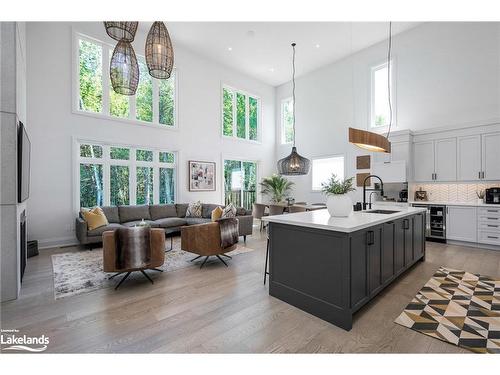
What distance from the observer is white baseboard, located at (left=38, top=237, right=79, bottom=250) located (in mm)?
5125

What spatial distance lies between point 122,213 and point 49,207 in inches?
55.8

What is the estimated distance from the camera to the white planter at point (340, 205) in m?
2.83

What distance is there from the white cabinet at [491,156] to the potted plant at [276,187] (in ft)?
17.6

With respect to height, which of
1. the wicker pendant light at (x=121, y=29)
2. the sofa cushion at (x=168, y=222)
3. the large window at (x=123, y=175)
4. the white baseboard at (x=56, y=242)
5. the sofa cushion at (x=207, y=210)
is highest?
the wicker pendant light at (x=121, y=29)

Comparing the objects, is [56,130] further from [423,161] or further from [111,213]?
[423,161]

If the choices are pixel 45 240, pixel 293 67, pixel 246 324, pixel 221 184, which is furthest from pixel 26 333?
pixel 293 67

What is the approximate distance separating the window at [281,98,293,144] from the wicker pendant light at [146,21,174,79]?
22.3 feet

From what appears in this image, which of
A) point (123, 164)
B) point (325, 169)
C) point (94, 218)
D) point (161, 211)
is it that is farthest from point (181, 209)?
point (325, 169)

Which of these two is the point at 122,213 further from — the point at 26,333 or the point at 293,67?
the point at 293,67

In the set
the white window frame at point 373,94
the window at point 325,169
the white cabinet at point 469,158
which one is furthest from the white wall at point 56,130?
the white cabinet at point 469,158

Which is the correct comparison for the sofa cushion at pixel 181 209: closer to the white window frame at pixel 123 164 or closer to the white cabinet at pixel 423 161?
the white window frame at pixel 123 164

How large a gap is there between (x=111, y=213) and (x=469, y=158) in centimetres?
816

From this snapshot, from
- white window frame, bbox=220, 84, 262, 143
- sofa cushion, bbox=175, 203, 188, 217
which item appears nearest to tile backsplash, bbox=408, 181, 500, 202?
white window frame, bbox=220, 84, 262, 143

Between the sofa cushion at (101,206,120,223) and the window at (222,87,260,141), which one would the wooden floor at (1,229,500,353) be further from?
the window at (222,87,260,141)
